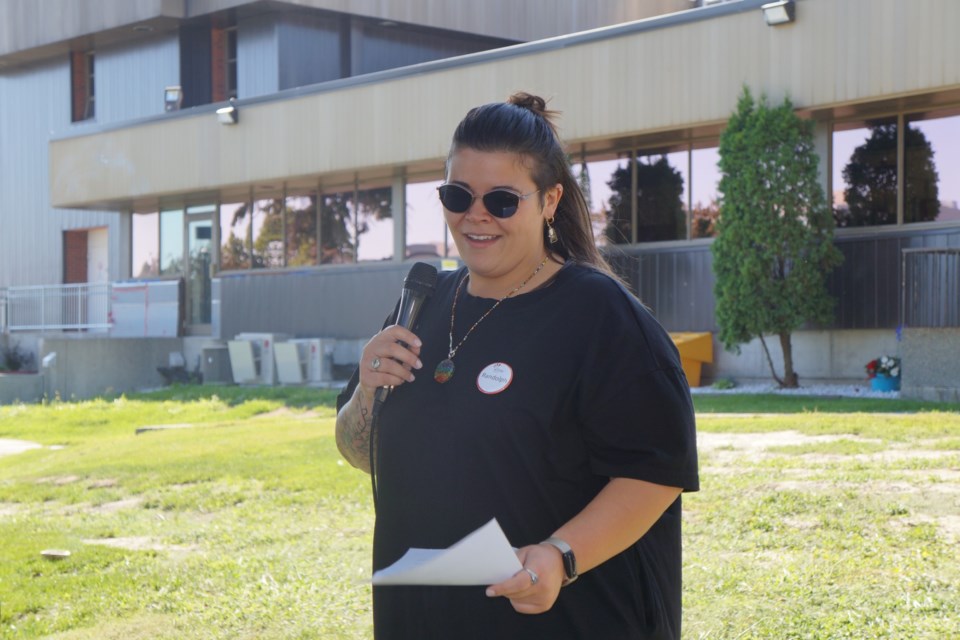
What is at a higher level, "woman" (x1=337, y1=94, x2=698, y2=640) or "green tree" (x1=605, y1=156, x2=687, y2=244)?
A: "green tree" (x1=605, y1=156, x2=687, y2=244)

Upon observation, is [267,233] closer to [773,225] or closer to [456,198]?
[773,225]

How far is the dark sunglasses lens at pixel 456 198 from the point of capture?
2758mm

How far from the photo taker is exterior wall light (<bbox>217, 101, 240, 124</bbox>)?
23250 mm

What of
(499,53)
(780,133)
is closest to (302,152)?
(499,53)

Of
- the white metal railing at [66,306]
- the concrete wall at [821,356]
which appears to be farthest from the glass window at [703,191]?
the white metal railing at [66,306]

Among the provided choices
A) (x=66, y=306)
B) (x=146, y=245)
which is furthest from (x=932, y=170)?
(x=66, y=306)

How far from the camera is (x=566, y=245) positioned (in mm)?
2908

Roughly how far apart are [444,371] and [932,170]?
1419cm

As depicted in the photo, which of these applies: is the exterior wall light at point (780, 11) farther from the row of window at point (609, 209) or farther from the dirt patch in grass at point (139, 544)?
the dirt patch in grass at point (139, 544)

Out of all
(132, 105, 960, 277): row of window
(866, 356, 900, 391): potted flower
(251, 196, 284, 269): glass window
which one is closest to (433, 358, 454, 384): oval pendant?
(132, 105, 960, 277): row of window

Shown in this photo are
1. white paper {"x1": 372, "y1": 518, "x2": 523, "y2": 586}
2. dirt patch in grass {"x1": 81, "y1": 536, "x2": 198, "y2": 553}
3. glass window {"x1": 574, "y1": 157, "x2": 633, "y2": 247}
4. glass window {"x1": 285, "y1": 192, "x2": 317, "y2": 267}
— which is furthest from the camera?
glass window {"x1": 285, "y1": 192, "x2": 317, "y2": 267}

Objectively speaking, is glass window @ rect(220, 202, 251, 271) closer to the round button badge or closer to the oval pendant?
the oval pendant

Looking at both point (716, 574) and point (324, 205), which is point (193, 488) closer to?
point (716, 574)

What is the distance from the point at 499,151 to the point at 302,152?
20126mm
